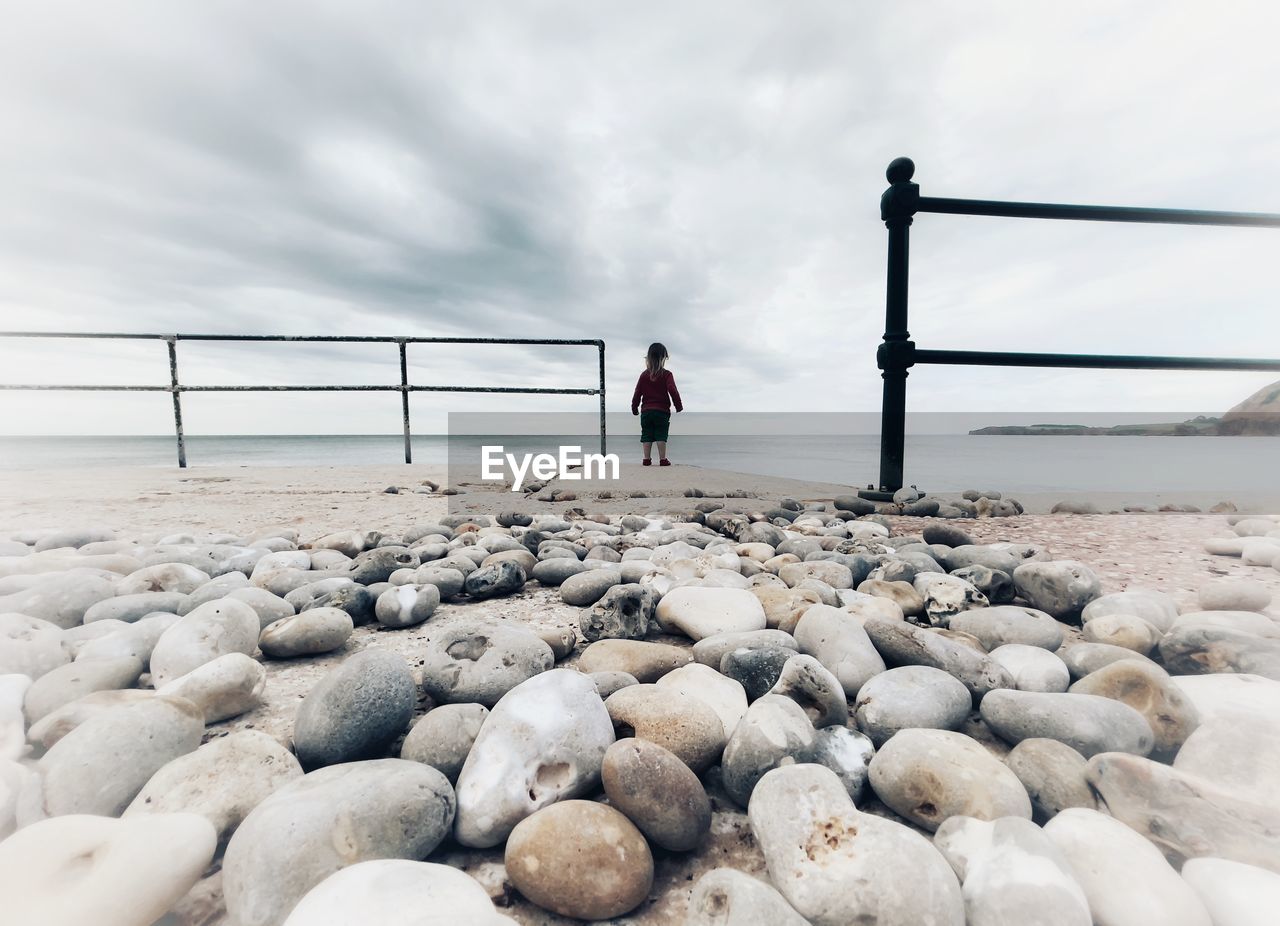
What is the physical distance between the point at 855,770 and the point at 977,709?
14.0 inches

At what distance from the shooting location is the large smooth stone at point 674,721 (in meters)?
0.83

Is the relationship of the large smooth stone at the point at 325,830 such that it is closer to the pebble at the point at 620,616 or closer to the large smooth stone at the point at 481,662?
the large smooth stone at the point at 481,662

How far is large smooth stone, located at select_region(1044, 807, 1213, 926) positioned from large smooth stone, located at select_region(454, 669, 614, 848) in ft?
1.85

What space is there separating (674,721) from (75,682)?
105 centimetres

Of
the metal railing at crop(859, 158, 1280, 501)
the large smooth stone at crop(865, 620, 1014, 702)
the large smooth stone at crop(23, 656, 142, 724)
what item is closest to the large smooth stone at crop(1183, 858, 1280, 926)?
the large smooth stone at crop(865, 620, 1014, 702)

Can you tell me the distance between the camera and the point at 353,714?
2.78 ft

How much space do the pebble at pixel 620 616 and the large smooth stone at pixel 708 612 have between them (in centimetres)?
5

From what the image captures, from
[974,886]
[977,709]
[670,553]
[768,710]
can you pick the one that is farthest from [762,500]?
[974,886]

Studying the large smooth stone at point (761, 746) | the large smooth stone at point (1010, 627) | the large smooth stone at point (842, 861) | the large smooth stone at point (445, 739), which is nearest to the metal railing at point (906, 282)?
the large smooth stone at point (1010, 627)

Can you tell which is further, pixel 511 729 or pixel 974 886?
pixel 511 729

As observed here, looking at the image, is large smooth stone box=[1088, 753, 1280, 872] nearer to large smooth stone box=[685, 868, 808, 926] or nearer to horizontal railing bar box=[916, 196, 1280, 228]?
large smooth stone box=[685, 868, 808, 926]

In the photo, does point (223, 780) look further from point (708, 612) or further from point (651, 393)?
point (651, 393)

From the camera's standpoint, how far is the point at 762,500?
3434 millimetres

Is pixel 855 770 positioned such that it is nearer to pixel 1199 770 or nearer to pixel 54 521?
pixel 1199 770
